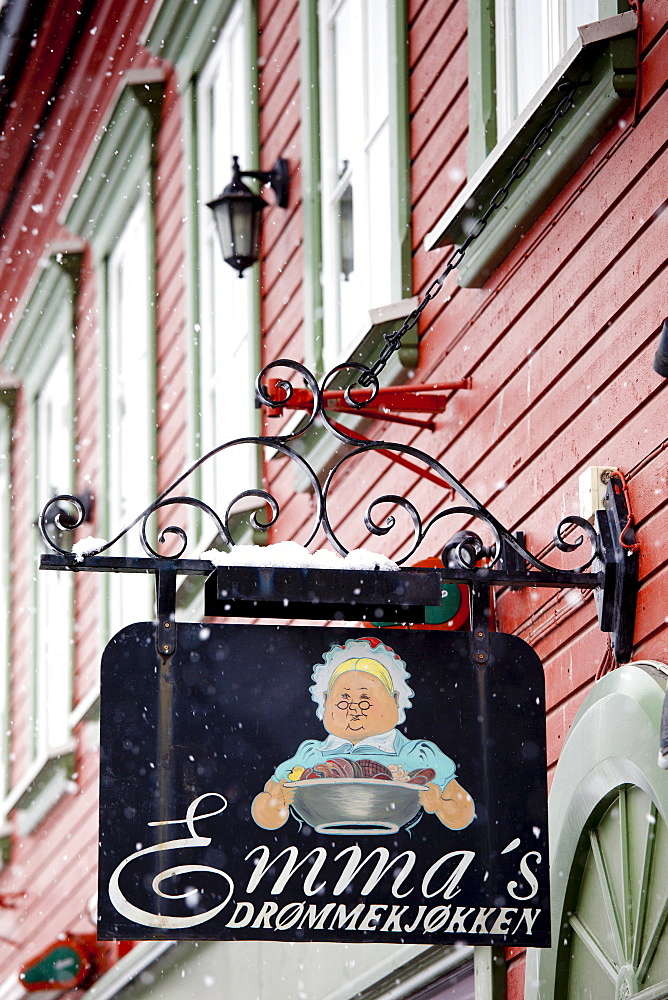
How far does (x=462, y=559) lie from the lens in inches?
161

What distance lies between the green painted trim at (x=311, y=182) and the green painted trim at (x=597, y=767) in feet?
10.6

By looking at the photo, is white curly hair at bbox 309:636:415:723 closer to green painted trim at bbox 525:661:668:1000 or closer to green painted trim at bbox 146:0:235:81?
green painted trim at bbox 525:661:668:1000

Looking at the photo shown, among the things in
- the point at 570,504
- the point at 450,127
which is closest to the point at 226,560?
the point at 570,504

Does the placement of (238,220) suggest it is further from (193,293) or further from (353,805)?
(353,805)

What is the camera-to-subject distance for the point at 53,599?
12461 mm

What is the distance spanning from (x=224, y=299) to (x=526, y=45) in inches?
151

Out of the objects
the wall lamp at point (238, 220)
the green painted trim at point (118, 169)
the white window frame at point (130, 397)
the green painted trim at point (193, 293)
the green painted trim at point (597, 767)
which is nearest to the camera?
the green painted trim at point (597, 767)

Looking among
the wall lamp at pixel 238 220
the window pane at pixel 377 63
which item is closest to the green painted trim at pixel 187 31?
the wall lamp at pixel 238 220

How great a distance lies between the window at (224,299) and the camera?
332 inches

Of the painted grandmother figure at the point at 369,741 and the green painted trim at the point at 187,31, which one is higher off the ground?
the green painted trim at the point at 187,31

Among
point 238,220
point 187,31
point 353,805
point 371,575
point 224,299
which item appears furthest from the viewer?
point 187,31

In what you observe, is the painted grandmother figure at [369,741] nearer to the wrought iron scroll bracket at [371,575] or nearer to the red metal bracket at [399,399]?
the wrought iron scroll bracket at [371,575]

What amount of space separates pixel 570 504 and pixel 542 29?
1587mm

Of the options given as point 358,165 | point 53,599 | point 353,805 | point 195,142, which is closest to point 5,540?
point 53,599
